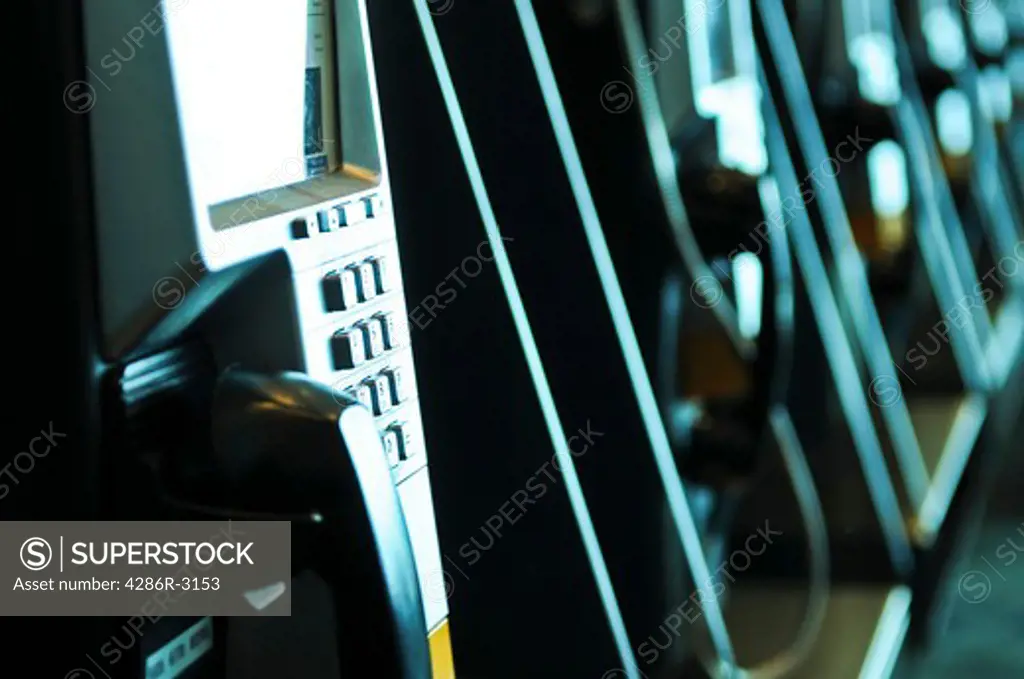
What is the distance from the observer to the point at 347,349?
60 centimetres

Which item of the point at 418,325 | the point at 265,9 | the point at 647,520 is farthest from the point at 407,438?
the point at 647,520

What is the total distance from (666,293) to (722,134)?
18 centimetres

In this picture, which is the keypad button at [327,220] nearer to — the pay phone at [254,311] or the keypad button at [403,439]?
the pay phone at [254,311]

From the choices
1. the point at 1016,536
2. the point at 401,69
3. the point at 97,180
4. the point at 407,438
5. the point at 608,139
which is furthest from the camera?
the point at 1016,536

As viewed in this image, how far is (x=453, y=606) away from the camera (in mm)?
1070

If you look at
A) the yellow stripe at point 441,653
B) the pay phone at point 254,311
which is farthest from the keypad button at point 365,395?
the yellow stripe at point 441,653

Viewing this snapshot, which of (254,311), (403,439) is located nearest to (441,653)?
(403,439)

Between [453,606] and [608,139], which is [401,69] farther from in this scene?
[453,606]

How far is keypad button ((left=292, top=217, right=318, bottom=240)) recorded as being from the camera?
55cm

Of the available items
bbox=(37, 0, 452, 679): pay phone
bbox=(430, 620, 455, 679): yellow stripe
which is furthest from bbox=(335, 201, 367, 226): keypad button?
bbox=(430, 620, 455, 679): yellow stripe

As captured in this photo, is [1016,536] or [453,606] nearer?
[453,606]

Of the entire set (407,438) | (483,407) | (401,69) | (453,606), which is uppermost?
(401,69)

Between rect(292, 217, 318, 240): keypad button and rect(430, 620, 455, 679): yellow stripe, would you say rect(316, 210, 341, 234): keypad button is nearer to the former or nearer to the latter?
rect(292, 217, 318, 240): keypad button

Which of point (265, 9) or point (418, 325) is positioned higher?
point (265, 9)
